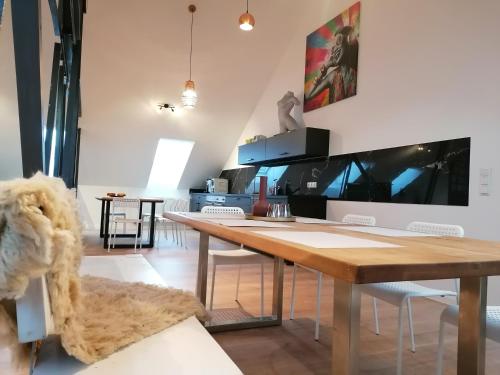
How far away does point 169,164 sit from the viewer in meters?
8.30

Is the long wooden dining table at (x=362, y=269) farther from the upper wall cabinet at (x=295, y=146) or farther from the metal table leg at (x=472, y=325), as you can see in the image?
the upper wall cabinet at (x=295, y=146)

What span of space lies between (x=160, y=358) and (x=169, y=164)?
302 inches

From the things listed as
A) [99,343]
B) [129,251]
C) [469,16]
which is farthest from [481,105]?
[129,251]

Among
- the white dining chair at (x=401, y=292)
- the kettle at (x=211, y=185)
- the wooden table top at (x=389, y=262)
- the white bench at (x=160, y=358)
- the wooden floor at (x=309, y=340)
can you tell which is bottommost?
the wooden floor at (x=309, y=340)

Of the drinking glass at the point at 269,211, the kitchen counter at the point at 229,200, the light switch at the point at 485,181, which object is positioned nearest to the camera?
the drinking glass at the point at 269,211

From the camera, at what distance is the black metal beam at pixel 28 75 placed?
1320 millimetres

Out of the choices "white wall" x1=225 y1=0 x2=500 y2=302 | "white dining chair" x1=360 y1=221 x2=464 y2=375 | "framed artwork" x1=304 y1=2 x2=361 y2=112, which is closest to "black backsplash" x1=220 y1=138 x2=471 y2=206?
"white wall" x1=225 y1=0 x2=500 y2=302

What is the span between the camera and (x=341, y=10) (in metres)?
4.64

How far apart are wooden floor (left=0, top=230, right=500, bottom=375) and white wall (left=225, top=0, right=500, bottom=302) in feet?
2.68

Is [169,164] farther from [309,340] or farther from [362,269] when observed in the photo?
[362,269]

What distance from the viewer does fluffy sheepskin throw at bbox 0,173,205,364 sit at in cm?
54

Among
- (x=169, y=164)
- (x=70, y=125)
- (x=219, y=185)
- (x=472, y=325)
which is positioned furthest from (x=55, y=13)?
(x=169, y=164)

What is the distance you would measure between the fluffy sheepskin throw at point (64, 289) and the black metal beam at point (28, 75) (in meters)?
0.75

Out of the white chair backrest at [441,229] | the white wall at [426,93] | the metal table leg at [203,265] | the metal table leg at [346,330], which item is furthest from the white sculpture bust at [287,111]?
the metal table leg at [346,330]
